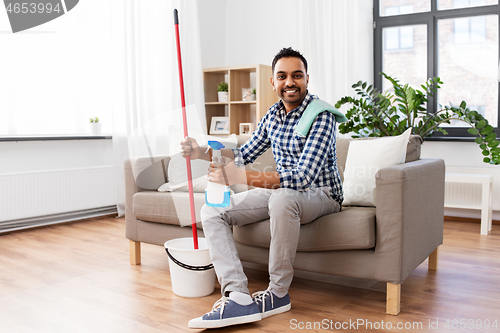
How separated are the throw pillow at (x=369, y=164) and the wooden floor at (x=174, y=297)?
1.37 ft

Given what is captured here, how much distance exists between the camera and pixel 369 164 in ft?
7.24

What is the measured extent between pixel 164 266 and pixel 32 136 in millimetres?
1711

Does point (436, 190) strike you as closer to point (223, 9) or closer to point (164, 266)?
point (164, 266)

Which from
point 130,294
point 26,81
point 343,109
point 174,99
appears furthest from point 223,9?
point 130,294

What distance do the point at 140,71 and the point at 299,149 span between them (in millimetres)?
2479

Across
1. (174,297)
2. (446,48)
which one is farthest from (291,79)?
(446,48)

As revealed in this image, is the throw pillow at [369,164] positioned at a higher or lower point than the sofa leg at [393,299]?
higher

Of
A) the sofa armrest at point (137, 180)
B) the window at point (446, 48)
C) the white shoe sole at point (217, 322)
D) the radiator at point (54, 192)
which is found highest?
the window at point (446, 48)

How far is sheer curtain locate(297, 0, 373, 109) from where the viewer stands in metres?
4.16

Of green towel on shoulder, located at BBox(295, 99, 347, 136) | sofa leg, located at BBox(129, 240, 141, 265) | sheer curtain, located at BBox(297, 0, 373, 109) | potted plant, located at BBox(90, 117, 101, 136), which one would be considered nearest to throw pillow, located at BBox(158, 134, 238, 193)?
sofa leg, located at BBox(129, 240, 141, 265)

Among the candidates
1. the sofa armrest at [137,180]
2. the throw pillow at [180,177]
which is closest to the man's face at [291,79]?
the throw pillow at [180,177]

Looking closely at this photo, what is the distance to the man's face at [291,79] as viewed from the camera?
195 centimetres

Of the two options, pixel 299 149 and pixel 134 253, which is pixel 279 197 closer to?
pixel 299 149

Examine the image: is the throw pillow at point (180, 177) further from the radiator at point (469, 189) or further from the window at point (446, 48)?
the window at point (446, 48)
